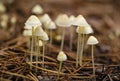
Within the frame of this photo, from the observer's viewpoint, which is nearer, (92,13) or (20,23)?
(20,23)

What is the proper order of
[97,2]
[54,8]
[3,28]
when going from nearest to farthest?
[3,28] < [54,8] < [97,2]

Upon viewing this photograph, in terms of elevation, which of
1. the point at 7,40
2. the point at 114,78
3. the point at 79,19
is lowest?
the point at 114,78

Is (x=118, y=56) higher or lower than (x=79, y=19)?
lower

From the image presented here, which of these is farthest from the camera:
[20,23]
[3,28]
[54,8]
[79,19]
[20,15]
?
[54,8]

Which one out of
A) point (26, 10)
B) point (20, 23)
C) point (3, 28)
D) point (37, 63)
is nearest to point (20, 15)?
point (26, 10)

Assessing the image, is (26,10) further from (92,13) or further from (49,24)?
(49,24)

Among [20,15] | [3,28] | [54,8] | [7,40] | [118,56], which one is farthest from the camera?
[54,8]

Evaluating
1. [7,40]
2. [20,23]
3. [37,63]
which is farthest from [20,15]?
[37,63]

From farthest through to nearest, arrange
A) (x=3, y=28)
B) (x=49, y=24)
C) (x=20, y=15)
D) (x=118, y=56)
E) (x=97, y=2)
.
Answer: (x=97, y=2) → (x=20, y=15) → (x=3, y=28) → (x=118, y=56) → (x=49, y=24)

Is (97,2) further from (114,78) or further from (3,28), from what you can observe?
(114,78)
